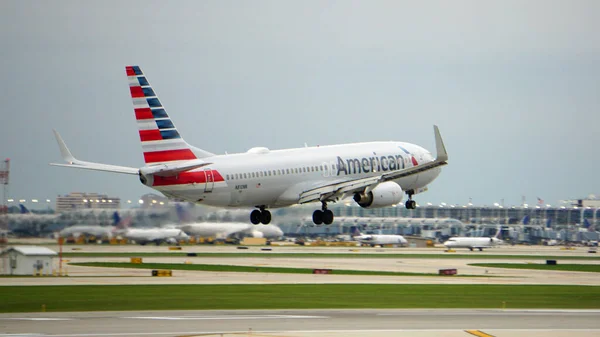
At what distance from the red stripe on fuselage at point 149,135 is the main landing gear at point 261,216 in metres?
11.6

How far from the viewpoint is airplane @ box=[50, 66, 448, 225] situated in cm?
6662

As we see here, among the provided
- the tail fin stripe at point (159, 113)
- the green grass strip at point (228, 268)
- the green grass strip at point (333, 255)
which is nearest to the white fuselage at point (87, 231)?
the green grass strip at point (228, 268)

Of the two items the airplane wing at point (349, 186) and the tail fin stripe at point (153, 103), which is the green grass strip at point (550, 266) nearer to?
the airplane wing at point (349, 186)

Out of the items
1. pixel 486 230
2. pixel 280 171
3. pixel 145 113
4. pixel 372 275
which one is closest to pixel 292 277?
pixel 372 275

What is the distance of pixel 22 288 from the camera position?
68.1 metres

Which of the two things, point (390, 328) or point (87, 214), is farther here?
point (87, 214)

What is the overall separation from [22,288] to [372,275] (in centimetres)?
2959

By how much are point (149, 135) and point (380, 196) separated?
57.6 feet

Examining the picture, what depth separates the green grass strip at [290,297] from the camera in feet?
188

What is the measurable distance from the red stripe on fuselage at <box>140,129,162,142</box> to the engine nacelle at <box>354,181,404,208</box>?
1615 centimetres

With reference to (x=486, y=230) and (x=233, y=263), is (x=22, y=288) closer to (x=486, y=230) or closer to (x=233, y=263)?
(x=233, y=263)

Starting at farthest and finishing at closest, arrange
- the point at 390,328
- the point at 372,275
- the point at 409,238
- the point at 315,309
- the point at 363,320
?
the point at 409,238 → the point at 372,275 → the point at 315,309 → the point at 363,320 → the point at 390,328

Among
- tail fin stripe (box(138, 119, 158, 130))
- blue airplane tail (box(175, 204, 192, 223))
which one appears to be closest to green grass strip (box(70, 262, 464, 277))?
blue airplane tail (box(175, 204, 192, 223))

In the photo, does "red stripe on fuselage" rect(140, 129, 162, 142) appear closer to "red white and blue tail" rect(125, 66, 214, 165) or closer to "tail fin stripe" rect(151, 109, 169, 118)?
"red white and blue tail" rect(125, 66, 214, 165)
